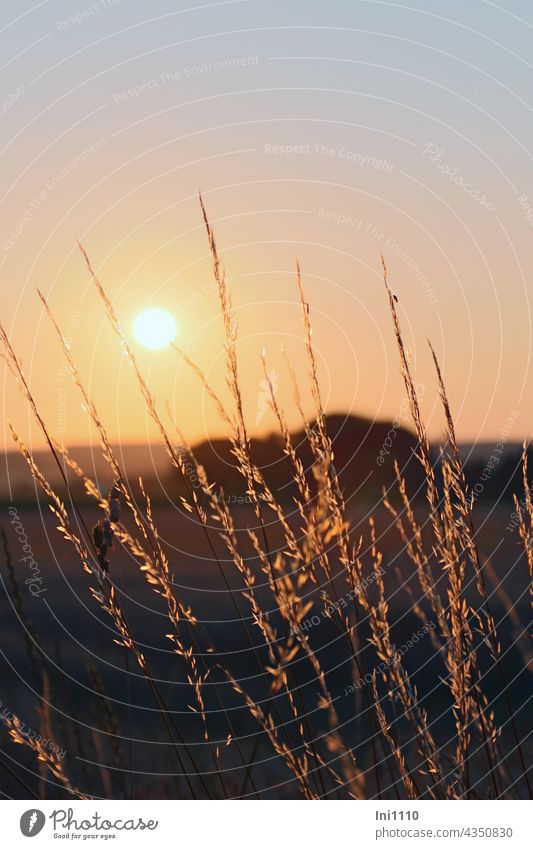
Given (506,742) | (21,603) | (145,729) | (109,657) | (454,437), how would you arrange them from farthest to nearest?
1. (109,657)
2. (145,729)
3. (506,742)
4. (21,603)
5. (454,437)

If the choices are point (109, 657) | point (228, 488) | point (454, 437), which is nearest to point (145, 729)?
point (109, 657)

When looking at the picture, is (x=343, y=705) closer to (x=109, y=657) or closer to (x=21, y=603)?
(x=109, y=657)

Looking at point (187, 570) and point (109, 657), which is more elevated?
point (187, 570)

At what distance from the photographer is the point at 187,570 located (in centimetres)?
464

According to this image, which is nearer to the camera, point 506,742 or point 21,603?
point 21,603

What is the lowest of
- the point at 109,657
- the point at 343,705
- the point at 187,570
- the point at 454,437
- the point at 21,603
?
the point at 343,705
